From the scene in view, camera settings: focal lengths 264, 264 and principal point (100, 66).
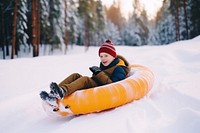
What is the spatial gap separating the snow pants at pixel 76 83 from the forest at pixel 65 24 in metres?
12.3

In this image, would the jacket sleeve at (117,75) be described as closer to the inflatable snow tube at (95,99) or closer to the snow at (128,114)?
Answer: the inflatable snow tube at (95,99)

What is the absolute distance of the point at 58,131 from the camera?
12.2 feet

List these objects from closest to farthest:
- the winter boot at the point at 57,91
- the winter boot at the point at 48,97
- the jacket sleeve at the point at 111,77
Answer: the winter boot at the point at 57,91
the winter boot at the point at 48,97
the jacket sleeve at the point at 111,77

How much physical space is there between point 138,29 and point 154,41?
509 centimetres

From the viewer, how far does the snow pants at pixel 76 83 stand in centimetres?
438

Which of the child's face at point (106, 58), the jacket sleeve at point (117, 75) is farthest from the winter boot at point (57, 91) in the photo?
the child's face at point (106, 58)

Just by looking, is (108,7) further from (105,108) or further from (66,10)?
(105,108)

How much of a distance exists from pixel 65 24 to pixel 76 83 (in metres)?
26.9

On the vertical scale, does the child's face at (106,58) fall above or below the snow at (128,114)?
above

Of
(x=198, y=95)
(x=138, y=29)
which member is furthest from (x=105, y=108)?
(x=138, y=29)

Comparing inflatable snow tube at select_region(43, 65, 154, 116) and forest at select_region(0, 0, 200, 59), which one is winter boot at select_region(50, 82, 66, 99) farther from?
forest at select_region(0, 0, 200, 59)

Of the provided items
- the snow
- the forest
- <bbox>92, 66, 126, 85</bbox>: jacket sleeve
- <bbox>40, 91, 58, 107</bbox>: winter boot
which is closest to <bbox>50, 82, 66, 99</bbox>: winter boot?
<bbox>40, 91, 58, 107</bbox>: winter boot

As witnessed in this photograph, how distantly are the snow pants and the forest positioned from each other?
12.3 m

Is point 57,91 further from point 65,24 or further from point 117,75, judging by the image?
point 65,24
